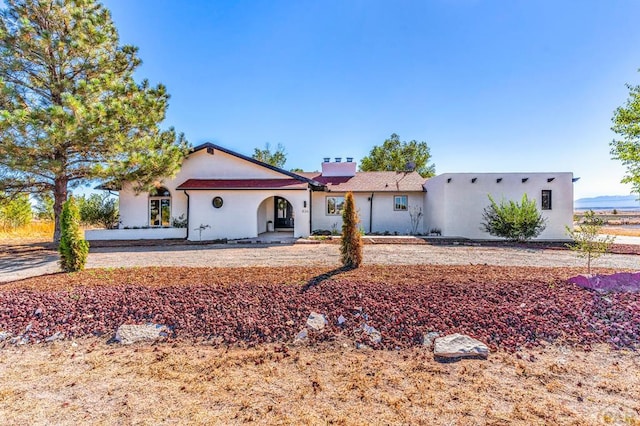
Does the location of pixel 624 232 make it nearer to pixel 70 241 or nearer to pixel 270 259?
pixel 270 259

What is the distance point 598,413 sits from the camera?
2795mm

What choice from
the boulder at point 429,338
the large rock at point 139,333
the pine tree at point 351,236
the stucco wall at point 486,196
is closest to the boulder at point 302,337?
the boulder at point 429,338

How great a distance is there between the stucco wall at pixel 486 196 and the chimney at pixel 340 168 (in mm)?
7440

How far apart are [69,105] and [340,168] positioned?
639 inches

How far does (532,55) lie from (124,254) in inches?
744

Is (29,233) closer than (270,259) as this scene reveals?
No

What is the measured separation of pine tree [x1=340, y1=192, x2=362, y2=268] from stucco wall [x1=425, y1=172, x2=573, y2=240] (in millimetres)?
11685

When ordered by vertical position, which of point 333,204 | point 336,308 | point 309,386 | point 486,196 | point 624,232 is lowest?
point 309,386

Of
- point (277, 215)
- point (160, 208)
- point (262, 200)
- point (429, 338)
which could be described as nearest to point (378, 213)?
point (277, 215)

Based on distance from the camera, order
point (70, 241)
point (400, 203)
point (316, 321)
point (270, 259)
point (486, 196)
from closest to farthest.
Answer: point (316, 321), point (70, 241), point (270, 259), point (486, 196), point (400, 203)

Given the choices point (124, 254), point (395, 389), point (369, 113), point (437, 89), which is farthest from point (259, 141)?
point (395, 389)

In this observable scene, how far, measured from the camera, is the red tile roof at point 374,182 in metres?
20.5

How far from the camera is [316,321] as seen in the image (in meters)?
4.57

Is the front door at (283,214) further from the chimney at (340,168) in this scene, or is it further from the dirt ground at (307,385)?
the dirt ground at (307,385)
